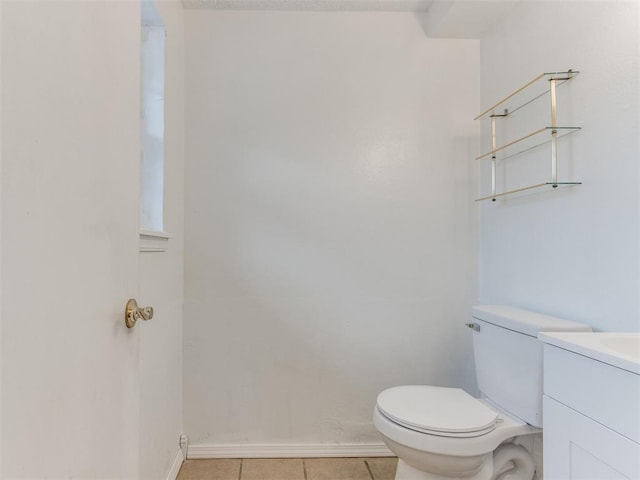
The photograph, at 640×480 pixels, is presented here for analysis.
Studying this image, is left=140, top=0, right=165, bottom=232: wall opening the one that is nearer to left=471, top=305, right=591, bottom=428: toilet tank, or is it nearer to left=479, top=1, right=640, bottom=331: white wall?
left=471, top=305, right=591, bottom=428: toilet tank

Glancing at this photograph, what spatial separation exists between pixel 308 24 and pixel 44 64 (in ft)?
5.56

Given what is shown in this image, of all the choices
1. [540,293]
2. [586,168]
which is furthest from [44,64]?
[540,293]

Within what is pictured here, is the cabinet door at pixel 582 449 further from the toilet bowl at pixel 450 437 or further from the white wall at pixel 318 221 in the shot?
the white wall at pixel 318 221

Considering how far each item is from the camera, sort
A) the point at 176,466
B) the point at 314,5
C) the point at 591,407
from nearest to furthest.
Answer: the point at 591,407, the point at 176,466, the point at 314,5

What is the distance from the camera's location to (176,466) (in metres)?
1.77

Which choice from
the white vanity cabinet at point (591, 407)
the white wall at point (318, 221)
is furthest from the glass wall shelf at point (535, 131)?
the white vanity cabinet at point (591, 407)

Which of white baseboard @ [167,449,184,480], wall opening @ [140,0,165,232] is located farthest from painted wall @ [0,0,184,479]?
white baseboard @ [167,449,184,480]

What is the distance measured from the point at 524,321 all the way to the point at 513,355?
149 mm

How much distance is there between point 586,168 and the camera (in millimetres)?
1307

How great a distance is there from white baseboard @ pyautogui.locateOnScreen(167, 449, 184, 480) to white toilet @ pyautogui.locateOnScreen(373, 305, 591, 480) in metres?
0.95

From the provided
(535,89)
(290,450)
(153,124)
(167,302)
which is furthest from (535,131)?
(290,450)

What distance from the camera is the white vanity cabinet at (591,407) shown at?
800 millimetres

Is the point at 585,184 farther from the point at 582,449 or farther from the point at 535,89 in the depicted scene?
the point at 582,449

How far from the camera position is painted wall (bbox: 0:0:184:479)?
0.47 m
